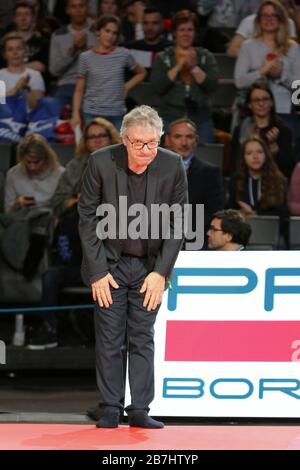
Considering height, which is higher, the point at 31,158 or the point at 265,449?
the point at 31,158

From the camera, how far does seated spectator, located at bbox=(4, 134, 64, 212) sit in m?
10.2

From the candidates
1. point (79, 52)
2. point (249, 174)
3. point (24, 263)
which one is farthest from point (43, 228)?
point (79, 52)

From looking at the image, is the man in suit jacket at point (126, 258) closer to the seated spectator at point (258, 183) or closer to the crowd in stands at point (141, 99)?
the crowd in stands at point (141, 99)

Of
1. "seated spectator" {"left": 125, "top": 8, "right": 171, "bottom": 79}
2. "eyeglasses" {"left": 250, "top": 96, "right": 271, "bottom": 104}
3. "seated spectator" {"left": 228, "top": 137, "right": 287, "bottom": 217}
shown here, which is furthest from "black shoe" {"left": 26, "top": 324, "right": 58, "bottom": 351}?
"seated spectator" {"left": 125, "top": 8, "right": 171, "bottom": 79}

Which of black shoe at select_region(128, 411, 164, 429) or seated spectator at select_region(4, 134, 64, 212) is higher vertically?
seated spectator at select_region(4, 134, 64, 212)

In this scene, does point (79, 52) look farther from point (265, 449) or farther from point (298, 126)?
point (265, 449)

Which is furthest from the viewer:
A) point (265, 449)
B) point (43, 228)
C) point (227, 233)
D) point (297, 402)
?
point (43, 228)

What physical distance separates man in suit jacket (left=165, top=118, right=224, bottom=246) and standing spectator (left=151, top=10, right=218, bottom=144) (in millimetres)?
1346

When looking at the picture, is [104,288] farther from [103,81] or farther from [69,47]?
[69,47]

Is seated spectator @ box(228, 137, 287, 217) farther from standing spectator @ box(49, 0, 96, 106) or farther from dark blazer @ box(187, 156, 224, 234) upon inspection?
standing spectator @ box(49, 0, 96, 106)

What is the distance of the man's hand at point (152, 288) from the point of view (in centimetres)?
670

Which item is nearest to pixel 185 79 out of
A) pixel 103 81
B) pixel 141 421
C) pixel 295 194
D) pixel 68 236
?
pixel 103 81

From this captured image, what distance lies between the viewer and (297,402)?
767cm

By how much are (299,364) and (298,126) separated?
4.34 meters
